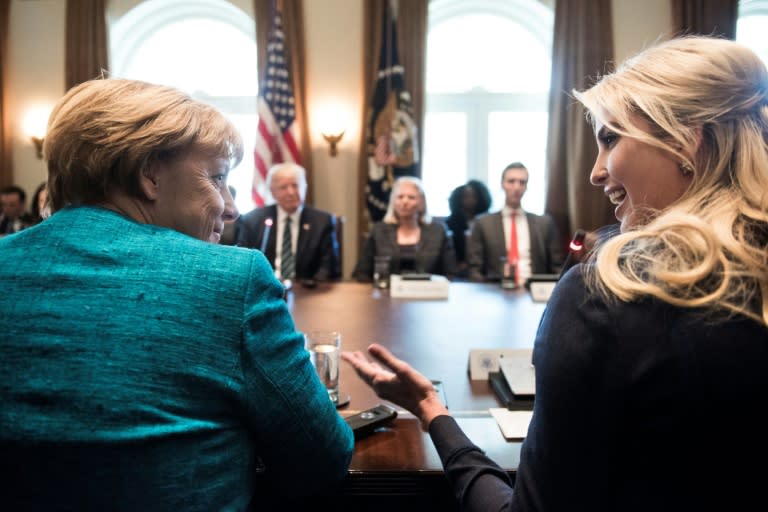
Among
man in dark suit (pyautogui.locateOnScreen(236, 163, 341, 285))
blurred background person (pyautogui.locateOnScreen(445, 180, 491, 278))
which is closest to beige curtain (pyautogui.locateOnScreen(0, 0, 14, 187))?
man in dark suit (pyautogui.locateOnScreen(236, 163, 341, 285))

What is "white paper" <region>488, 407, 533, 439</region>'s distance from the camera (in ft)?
3.85

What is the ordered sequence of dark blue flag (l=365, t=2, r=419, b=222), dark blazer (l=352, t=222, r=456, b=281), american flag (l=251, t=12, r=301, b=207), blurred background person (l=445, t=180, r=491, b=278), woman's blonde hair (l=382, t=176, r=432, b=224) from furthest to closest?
dark blue flag (l=365, t=2, r=419, b=222), american flag (l=251, t=12, r=301, b=207), blurred background person (l=445, t=180, r=491, b=278), woman's blonde hair (l=382, t=176, r=432, b=224), dark blazer (l=352, t=222, r=456, b=281)

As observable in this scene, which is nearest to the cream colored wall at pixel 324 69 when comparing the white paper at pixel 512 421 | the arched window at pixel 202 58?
the arched window at pixel 202 58

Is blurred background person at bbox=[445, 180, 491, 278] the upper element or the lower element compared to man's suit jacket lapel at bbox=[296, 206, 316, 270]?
upper

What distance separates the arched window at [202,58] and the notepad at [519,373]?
559 centimetres

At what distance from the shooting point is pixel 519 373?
1.45m

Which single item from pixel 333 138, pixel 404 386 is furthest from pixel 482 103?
pixel 404 386

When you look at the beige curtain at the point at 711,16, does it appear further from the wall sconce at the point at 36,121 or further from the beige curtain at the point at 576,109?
the wall sconce at the point at 36,121

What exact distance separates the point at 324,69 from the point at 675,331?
5.89 metres

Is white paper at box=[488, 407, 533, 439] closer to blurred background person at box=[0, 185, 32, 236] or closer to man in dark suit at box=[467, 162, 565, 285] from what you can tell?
man in dark suit at box=[467, 162, 565, 285]

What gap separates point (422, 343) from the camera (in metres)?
1.98

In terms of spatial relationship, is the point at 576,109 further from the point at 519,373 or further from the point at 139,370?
the point at 139,370

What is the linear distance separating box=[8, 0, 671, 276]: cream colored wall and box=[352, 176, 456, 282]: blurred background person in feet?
7.08

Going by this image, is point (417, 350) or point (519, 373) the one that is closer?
point (519, 373)
